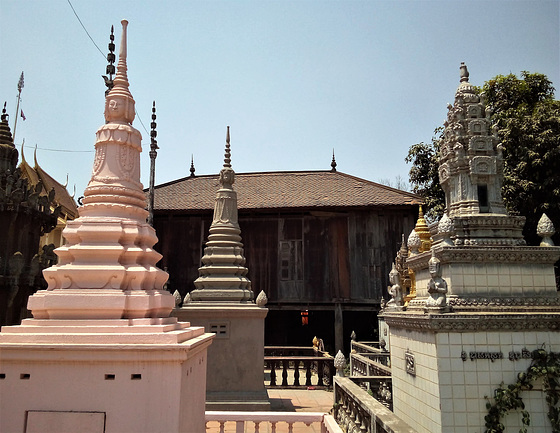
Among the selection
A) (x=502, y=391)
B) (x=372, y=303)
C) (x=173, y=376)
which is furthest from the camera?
(x=372, y=303)

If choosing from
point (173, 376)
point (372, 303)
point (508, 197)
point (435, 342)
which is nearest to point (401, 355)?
point (435, 342)

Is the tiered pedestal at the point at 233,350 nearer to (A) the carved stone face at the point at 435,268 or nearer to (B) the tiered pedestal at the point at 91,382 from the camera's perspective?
→ (A) the carved stone face at the point at 435,268

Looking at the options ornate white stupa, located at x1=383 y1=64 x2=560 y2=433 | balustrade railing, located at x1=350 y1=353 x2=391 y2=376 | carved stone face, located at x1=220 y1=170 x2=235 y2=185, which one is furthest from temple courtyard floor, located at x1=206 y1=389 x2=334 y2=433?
carved stone face, located at x1=220 y1=170 x2=235 y2=185

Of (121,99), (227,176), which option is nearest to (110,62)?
(227,176)

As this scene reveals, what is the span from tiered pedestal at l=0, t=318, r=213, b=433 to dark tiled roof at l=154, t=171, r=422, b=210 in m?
Answer: 20.4

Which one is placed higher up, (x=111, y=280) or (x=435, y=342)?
(x=111, y=280)

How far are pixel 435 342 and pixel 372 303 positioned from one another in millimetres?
17608

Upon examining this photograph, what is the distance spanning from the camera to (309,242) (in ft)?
81.6

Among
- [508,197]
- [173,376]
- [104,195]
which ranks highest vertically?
[508,197]

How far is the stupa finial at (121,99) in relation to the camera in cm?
562

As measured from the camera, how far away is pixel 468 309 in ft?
22.8

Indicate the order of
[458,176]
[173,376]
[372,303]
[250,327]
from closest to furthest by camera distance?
[173,376], [458,176], [250,327], [372,303]

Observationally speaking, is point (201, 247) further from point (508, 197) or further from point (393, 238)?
Result: point (508, 197)

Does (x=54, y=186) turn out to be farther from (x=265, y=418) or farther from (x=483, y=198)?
(x=483, y=198)
